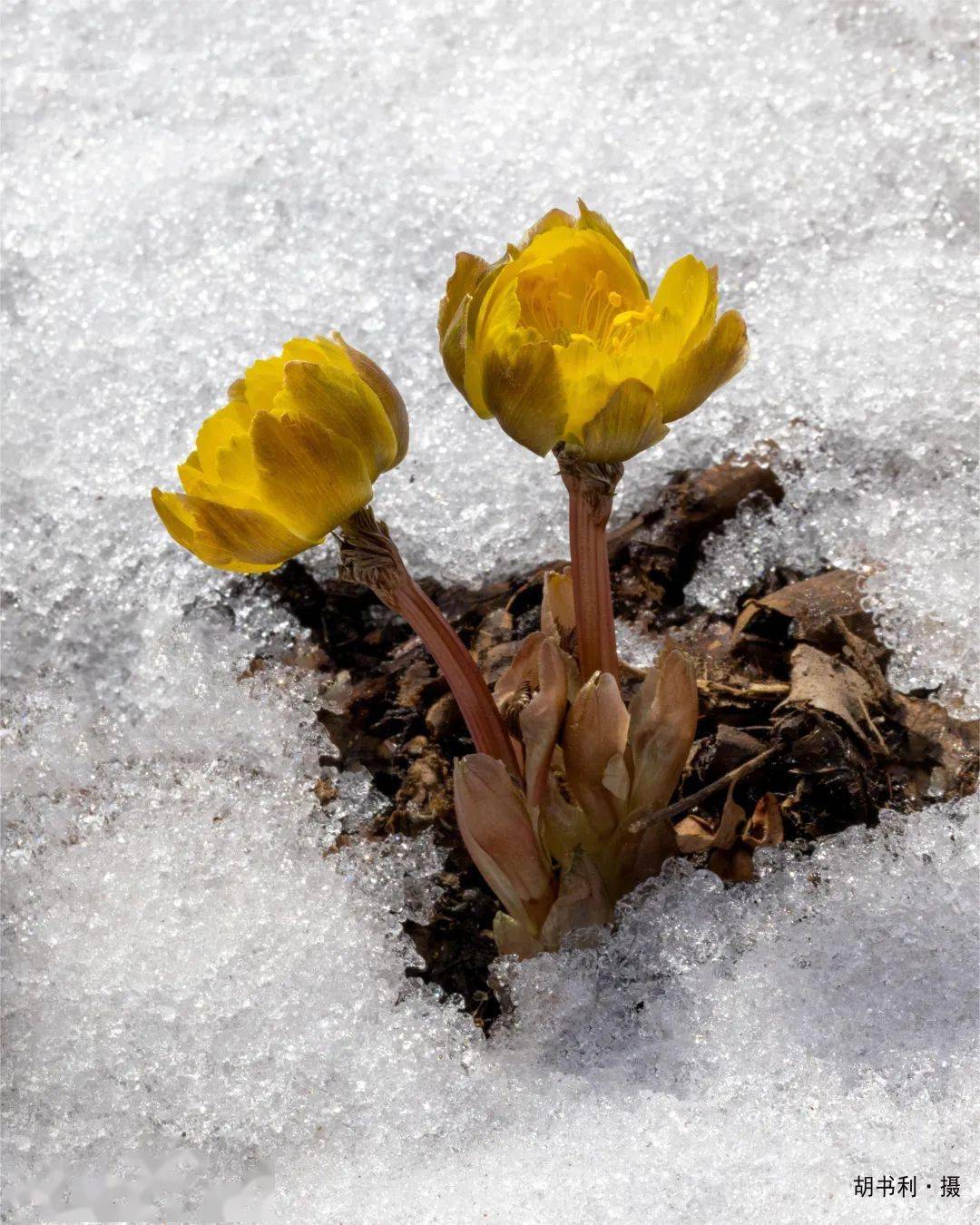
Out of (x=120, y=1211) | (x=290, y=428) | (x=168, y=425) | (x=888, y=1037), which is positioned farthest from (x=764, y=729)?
(x=168, y=425)

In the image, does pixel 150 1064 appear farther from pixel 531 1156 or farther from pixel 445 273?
pixel 445 273

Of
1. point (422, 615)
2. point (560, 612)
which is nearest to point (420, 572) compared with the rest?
point (560, 612)

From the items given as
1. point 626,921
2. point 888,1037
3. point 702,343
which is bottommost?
point 888,1037

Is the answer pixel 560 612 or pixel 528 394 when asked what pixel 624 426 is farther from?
pixel 560 612

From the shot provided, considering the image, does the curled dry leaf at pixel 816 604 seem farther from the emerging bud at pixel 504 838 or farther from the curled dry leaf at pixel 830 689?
the emerging bud at pixel 504 838

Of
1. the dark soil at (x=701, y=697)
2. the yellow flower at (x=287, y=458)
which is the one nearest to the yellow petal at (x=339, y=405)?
the yellow flower at (x=287, y=458)

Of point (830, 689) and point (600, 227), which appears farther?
point (830, 689)

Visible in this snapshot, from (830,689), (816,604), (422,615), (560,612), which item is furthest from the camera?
(816,604)
